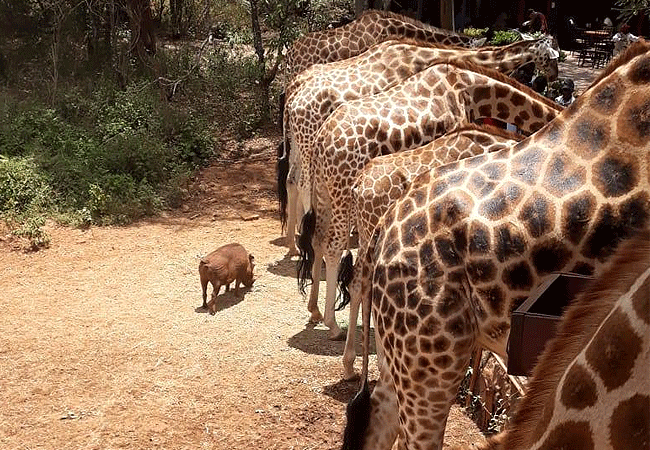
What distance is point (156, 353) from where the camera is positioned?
6863 mm

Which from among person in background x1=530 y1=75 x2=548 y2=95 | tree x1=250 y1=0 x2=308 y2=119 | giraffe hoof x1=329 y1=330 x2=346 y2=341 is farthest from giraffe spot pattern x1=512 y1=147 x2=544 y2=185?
tree x1=250 y1=0 x2=308 y2=119

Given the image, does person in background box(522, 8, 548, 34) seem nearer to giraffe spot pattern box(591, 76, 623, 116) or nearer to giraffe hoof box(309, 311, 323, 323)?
giraffe hoof box(309, 311, 323, 323)

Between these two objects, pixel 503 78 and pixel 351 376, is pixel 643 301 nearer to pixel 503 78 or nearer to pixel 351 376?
pixel 503 78

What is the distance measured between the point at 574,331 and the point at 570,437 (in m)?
0.22

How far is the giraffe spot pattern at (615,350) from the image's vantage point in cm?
152

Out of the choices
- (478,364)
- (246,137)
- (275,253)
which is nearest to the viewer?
(478,364)

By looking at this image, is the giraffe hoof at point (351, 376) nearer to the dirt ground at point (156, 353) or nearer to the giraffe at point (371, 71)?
the dirt ground at point (156, 353)

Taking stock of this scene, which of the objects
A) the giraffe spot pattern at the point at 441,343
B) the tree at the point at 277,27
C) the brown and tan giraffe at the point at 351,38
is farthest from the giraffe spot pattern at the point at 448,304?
the tree at the point at 277,27

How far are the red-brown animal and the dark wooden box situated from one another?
523cm

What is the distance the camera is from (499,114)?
6094 millimetres

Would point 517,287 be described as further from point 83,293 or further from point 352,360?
point 83,293

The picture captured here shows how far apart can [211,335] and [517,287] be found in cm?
419

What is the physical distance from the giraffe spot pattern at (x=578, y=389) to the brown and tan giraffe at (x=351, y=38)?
910 cm

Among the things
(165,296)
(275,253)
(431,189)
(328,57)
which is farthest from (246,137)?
(431,189)
